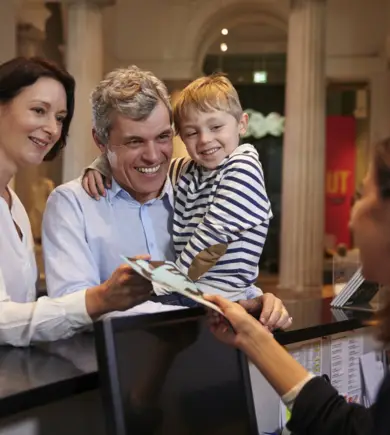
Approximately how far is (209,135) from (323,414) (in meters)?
0.94

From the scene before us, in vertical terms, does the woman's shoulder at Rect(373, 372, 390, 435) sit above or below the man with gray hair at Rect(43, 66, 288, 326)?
below

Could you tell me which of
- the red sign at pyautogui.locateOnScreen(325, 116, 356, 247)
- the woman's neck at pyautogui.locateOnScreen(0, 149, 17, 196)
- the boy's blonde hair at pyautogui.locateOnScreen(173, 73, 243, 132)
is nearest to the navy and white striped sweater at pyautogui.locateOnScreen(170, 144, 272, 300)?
the boy's blonde hair at pyautogui.locateOnScreen(173, 73, 243, 132)

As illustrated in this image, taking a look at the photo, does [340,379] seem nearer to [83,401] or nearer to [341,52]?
[83,401]

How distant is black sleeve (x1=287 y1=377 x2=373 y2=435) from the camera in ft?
3.80

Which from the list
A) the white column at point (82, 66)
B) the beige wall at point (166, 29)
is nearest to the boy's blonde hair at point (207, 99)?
the white column at point (82, 66)

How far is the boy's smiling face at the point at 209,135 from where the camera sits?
193cm

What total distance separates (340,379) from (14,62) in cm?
Result: 126

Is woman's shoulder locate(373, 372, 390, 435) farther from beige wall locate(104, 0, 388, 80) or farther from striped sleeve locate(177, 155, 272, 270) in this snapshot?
beige wall locate(104, 0, 388, 80)

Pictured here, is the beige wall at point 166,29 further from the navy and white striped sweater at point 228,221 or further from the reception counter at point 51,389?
the reception counter at point 51,389

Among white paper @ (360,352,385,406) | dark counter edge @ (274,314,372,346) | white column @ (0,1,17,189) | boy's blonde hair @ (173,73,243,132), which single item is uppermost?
white column @ (0,1,17,189)

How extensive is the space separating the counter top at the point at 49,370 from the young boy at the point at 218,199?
234 millimetres

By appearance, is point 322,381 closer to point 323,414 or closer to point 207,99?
point 323,414

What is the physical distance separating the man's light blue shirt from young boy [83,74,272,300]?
5 centimetres

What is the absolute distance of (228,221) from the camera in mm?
1821
